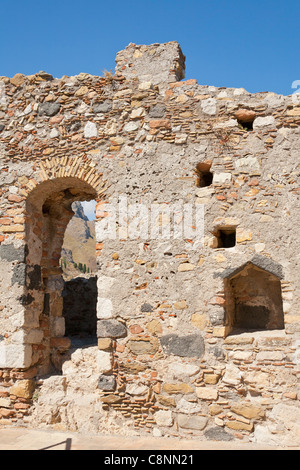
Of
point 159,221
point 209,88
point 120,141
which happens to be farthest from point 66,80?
point 159,221

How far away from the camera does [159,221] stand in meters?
5.07

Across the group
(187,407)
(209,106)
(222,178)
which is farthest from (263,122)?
(187,407)

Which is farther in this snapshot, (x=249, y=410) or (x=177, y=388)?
(x=177, y=388)

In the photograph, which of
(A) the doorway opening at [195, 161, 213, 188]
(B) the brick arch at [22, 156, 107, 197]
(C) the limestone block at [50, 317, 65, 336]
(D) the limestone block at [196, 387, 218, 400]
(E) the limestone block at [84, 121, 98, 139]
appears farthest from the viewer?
(C) the limestone block at [50, 317, 65, 336]

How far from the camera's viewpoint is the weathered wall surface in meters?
4.50

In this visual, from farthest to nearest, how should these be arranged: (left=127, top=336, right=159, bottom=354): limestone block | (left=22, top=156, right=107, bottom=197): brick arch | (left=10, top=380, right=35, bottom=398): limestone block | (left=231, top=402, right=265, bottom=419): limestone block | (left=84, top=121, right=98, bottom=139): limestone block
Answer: (left=84, top=121, right=98, bottom=139): limestone block → (left=22, top=156, right=107, bottom=197): brick arch → (left=10, top=380, right=35, bottom=398): limestone block → (left=127, top=336, right=159, bottom=354): limestone block → (left=231, top=402, right=265, bottom=419): limestone block

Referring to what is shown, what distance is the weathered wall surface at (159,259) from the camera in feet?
14.8

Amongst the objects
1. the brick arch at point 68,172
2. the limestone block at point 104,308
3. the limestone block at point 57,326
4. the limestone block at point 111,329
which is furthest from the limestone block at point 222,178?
the limestone block at point 57,326

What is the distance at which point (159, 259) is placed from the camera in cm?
499

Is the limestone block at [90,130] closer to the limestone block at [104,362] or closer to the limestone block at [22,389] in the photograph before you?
the limestone block at [104,362]

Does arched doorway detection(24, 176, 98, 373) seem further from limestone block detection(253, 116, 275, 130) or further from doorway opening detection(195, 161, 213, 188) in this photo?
limestone block detection(253, 116, 275, 130)

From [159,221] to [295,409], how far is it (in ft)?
8.42

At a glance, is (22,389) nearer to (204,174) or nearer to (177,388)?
(177,388)

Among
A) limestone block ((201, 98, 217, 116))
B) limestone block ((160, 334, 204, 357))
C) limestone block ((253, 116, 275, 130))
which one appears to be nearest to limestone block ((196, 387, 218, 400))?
limestone block ((160, 334, 204, 357))
